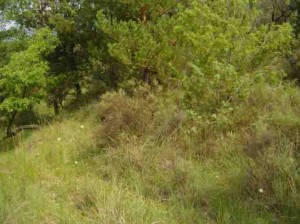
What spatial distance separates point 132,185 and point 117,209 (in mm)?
1057

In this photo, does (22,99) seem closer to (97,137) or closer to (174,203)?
(97,137)

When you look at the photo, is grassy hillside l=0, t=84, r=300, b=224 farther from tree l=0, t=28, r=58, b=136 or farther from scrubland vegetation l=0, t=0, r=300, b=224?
tree l=0, t=28, r=58, b=136

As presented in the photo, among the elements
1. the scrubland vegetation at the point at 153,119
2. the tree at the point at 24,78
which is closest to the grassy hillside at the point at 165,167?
the scrubland vegetation at the point at 153,119

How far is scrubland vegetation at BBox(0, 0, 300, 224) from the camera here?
14.4 feet

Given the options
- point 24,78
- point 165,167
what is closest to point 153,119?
point 165,167

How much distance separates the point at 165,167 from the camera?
17.8 feet

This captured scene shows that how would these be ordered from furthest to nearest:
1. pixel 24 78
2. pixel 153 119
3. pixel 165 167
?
pixel 24 78 < pixel 153 119 < pixel 165 167

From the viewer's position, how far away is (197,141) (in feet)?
20.5

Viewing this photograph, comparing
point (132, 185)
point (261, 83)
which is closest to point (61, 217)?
point (132, 185)

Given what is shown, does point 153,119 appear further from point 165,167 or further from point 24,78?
point 24,78

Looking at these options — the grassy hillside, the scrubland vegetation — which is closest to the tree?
the scrubland vegetation

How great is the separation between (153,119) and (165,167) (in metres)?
1.66

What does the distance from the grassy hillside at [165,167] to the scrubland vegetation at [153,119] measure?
18mm

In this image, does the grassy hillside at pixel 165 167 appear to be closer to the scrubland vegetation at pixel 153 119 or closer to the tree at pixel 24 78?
the scrubland vegetation at pixel 153 119
